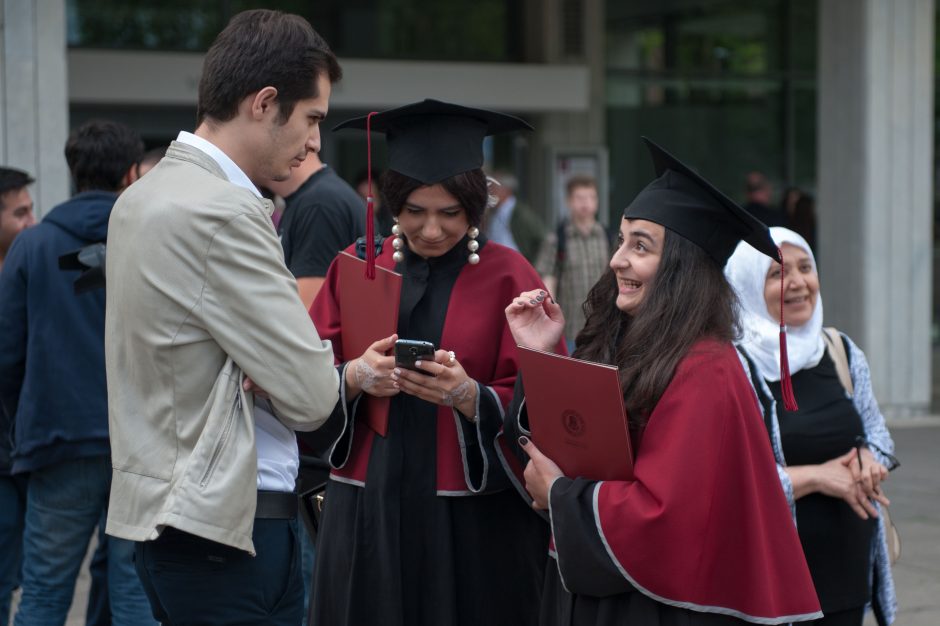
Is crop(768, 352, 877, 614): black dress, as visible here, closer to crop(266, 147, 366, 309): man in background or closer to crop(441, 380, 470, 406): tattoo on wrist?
crop(441, 380, 470, 406): tattoo on wrist

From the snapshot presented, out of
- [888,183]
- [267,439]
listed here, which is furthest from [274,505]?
[888,183]

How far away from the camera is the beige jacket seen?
248 cm

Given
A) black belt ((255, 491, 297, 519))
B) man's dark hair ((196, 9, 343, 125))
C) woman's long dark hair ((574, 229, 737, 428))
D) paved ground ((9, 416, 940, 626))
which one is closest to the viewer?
man's dark hair ((196, 9, 343, 125))

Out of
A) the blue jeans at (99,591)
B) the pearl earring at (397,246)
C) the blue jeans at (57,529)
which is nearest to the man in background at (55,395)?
the blue jeans at (57,529)

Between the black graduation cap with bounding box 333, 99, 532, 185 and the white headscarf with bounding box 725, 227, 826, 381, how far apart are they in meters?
0.88

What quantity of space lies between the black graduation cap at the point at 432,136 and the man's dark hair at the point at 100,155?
132 centimetres

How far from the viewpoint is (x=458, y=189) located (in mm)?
3451

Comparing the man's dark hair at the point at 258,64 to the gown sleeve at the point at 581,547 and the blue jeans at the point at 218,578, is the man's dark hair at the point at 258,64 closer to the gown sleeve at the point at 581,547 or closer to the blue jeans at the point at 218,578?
the blue jeans at the point at 218,578

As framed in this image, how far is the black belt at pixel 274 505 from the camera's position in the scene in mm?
2723

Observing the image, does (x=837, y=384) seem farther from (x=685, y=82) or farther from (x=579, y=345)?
(x=685, y=82)

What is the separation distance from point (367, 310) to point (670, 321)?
36.3 inches

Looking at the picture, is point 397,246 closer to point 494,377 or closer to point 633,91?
point 494,377

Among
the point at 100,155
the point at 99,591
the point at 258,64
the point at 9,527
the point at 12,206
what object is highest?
the point at 258,64

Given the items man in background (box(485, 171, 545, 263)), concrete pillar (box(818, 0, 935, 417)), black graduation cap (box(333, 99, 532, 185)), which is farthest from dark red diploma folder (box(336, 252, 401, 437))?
concrete pillar (box(818, 0, 935, 417))
